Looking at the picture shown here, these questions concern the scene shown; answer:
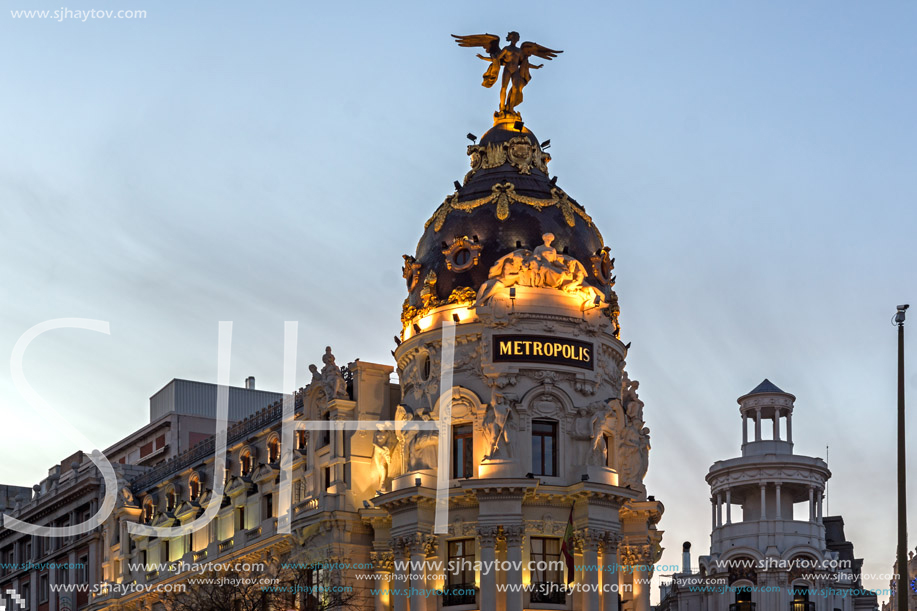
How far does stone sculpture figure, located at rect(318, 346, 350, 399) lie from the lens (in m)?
89.1

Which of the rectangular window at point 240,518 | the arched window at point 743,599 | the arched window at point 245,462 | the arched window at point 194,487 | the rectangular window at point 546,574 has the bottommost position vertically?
the arched window at point 743,599

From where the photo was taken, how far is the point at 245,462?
326ft

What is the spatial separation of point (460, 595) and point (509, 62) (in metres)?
A: 30.2

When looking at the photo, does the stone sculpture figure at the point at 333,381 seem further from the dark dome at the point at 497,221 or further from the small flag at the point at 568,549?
the small flag at the point at 568,549

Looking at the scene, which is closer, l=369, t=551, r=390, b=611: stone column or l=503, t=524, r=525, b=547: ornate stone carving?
l=503, t=524, r=525, b=547: ornate stone carving

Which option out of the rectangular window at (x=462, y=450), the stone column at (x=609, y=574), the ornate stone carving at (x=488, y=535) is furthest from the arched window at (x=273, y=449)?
the stone column at (x=609, y=574)

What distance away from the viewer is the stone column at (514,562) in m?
80.4

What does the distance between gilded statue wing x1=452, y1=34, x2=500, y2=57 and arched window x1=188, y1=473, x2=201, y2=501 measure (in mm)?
32573

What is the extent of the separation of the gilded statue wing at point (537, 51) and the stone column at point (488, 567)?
28243 millimetres

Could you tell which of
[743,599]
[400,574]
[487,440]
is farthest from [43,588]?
[487,440]

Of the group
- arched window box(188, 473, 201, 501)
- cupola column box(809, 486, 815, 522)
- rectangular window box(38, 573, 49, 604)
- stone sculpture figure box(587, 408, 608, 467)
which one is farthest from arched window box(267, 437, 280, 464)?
cupola column box(809, 486, 815, 522)

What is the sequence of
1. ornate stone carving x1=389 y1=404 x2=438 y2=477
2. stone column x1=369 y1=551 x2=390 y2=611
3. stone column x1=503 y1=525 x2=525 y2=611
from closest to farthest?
stone column x1=503 y1=525 x2=525 y2=611
ornate stone carving x1=389 y1=404 x2=438 y2=477
stone column x1=369 y1=551 x2=390 y2=611

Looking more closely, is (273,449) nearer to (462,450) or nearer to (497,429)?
(462,450)

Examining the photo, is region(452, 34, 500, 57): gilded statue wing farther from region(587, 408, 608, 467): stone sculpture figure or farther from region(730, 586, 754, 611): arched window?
region(730, 586, 754, 611): arched window
